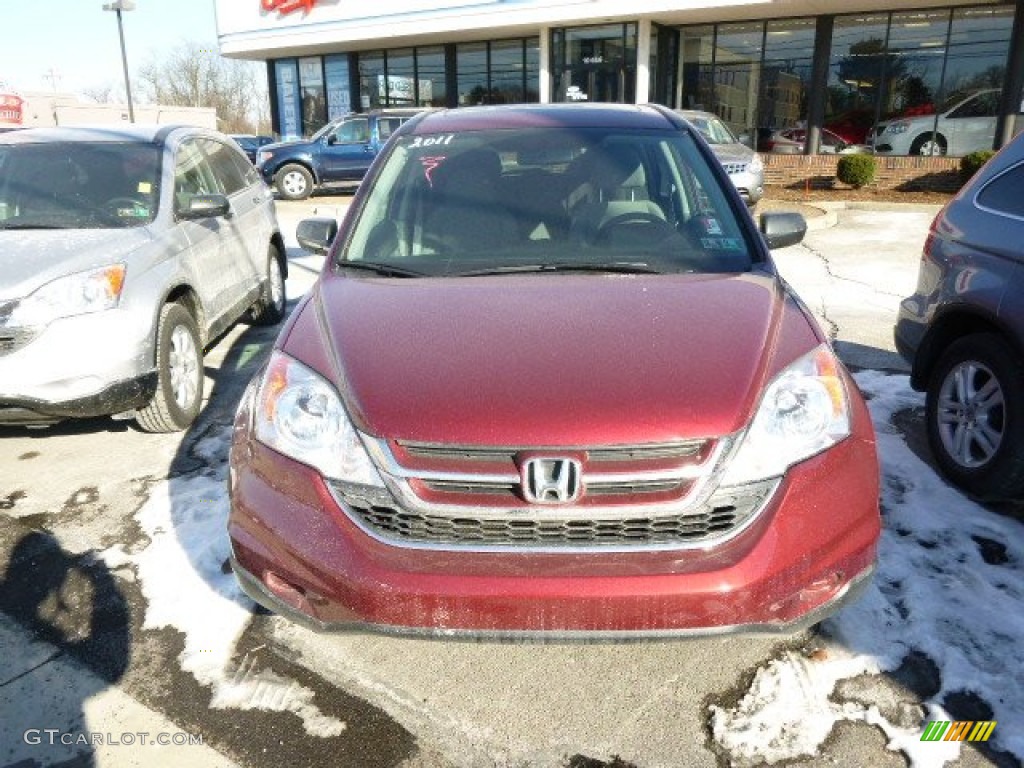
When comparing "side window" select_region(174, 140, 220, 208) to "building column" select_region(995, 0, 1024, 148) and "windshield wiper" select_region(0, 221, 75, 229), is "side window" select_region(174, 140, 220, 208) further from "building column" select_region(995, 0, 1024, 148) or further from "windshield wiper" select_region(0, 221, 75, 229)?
"building column" select_region(995, 0, 1024, 148)

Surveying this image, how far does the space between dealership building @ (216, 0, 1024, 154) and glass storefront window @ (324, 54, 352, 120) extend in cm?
5

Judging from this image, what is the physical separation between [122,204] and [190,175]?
662mm

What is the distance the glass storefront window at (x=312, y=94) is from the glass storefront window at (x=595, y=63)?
Answer: 366 inches

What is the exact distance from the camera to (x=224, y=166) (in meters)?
6.16

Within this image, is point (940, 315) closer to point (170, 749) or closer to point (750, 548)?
point (750, 548)

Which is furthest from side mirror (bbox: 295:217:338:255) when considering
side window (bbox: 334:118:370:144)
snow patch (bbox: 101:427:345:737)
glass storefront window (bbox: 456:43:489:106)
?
glass storefront window (bbox: 456:43:489:106)

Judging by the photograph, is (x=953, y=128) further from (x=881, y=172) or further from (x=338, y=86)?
(x=338, y=86)

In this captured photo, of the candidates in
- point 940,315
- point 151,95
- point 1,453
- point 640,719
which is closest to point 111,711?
point 640,719

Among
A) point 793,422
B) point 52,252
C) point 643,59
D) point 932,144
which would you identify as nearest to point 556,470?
point 793,422

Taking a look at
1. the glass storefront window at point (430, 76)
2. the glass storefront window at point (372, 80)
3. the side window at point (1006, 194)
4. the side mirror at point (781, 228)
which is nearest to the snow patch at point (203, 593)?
the side mirror at point (781, 228)

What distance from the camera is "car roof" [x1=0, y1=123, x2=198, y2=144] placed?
5.25 m

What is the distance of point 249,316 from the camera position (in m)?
6.74

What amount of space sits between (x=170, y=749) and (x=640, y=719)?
1.35m

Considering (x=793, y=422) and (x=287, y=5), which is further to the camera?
(x=287, y=5)
